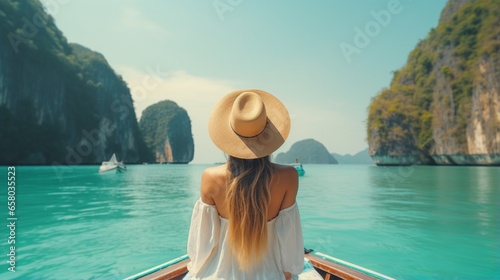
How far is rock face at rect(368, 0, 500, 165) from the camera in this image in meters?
42.8

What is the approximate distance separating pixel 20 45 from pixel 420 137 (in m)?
79.4

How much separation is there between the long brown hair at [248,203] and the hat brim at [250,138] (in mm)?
82

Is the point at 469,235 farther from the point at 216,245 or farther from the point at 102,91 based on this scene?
the point at 102,91

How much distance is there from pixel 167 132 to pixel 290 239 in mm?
122222

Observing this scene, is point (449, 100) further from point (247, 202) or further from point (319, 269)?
point (247, 202)

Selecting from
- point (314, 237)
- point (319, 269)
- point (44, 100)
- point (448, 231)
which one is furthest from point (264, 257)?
point (44, 100)

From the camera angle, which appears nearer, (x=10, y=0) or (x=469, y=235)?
(x=469, y=235)

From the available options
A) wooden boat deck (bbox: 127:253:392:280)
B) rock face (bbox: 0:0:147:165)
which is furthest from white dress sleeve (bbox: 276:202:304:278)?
rock face (bbox: 0:0:147:165)

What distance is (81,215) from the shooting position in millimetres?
9766

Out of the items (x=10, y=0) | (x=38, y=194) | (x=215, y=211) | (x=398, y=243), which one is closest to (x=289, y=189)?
(x=215, y=211)

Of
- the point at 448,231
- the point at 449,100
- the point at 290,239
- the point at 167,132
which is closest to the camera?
the point at 290,239

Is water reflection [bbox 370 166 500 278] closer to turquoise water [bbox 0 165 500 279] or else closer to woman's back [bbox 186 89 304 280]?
turquoise water [bbox 0 165 500 279]

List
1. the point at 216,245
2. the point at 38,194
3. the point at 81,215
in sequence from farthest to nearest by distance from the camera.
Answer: the point at 38,194
the point at 81,215
the point at 216,245

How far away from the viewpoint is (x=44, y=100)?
53.9 metres
